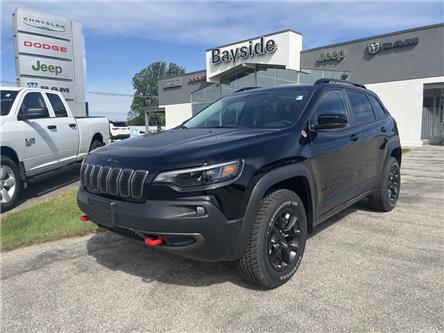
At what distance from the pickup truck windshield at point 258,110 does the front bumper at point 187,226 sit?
1.31m

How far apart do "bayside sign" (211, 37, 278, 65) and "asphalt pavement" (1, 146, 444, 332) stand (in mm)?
20776

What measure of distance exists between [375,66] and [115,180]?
68.8 ft

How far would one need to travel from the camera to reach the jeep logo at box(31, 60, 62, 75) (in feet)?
36.1

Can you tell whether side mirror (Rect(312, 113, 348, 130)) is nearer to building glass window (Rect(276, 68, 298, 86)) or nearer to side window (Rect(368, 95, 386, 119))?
side window (Rect(368, 95, 386, 119))

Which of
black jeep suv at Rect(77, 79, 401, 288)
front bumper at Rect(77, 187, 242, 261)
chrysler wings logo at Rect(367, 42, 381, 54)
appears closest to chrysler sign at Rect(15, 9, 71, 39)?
black jeep suv at Rect(77, 79, 401, 288)

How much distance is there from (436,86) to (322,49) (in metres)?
6.87

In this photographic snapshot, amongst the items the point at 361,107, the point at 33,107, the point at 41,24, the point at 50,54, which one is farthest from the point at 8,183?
the point at 41,24

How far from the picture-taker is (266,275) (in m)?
3.03

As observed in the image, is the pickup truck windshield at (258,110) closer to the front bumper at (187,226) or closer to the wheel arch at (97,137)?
the front bumper at (187,226)

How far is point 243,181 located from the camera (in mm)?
2822

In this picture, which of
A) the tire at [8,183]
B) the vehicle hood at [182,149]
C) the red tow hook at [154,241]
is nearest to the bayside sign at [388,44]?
the vehicle hood at [182,149]

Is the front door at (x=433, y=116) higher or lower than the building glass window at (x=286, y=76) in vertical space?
lower

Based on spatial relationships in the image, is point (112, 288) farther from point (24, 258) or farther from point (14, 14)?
point (14, 14)

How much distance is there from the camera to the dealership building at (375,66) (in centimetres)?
1908
